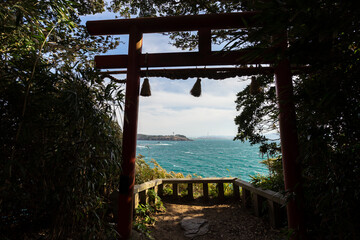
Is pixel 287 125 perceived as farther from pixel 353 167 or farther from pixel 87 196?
pixel 87 196

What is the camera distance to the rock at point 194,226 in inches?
96.1

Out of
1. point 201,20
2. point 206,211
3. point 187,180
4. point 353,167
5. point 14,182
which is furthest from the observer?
point 187,180

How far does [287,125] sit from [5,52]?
2862mm

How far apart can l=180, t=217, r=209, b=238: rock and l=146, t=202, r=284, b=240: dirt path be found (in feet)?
0.19

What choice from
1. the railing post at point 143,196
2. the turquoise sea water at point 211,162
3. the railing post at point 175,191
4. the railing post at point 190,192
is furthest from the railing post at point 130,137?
the railing post at point 190,192

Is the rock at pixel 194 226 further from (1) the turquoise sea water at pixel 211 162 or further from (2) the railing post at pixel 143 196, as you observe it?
(1) the turquoise sea water at pixel 211 162

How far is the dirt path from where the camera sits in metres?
2.39

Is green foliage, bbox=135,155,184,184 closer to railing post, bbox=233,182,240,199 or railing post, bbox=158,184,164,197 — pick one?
railing post, bbox=158,184,164,197

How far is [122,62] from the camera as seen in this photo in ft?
7.84

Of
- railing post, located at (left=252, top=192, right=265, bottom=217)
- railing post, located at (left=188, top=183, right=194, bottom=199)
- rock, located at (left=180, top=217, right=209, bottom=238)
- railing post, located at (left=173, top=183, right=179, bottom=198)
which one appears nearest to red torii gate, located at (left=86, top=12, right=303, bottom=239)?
rock, located at (left=180, top=217, right=209, bottom=238)

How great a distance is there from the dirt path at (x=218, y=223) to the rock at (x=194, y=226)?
0.06 meters

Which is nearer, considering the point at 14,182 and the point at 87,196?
the point at 14,182

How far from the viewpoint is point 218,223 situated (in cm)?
272

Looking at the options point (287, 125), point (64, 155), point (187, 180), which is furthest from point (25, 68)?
point (187, 180)
